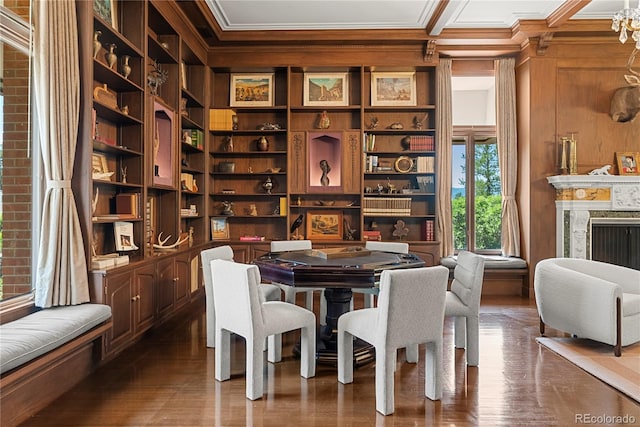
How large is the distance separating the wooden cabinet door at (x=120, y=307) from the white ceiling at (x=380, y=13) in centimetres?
322

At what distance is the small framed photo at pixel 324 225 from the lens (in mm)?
5770

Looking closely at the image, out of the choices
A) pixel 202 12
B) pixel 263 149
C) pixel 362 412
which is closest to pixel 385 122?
pixel 263 149

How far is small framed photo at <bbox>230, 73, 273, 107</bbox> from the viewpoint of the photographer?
5768 mm

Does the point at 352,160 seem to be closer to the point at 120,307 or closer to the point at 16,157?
the point at 120,307

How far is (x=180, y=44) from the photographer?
464 centimetres

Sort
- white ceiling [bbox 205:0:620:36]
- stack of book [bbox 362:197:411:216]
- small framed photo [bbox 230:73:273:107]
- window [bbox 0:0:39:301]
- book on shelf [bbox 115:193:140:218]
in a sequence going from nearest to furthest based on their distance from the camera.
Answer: window [bbox 0:0:39:301] → book on shelf [bbox 115:193:140:218] → white ceiling [bbox 205:0:620:36] → stack of book [bbox 362:197:411:216] → small framed photo [bbox 230:73:273:107]

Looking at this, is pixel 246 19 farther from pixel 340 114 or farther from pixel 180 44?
pixel 340 114

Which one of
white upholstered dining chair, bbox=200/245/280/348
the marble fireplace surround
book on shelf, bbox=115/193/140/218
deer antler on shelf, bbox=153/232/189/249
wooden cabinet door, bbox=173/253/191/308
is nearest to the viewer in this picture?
white upholstered dining chair, bbox=200/245/280/348

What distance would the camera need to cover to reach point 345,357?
2.74 m

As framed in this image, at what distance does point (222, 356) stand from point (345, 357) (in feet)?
2.70

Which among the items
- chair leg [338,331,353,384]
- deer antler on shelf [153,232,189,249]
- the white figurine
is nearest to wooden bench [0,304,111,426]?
deer antler on shelf [153,232,189,249]

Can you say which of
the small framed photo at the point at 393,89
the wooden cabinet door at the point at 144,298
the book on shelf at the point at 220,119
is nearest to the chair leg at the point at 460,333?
the wooden cabinet door at the point at 144,298

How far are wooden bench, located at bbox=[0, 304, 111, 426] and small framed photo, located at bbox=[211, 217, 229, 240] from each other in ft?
9.22

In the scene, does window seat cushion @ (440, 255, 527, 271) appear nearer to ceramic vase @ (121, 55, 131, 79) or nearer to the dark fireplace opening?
the dark fireplace opening
